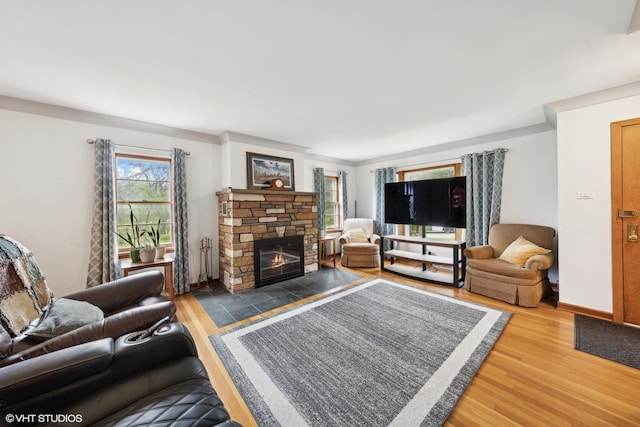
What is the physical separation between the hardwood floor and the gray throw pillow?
35.8 inches

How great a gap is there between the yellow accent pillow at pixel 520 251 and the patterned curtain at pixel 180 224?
462 centimetres

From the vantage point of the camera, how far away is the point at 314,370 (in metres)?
1.82

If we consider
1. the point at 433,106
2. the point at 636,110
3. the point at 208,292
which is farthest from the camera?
the point at 208,292

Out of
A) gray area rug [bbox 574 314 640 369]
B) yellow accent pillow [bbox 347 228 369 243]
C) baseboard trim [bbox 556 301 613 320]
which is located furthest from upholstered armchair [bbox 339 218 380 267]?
gray area rug [bbox 574 314 640 369]

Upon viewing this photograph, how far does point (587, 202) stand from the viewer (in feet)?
8.50

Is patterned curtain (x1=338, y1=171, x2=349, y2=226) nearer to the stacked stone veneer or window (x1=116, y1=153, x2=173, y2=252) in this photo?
the stacked stone veneer

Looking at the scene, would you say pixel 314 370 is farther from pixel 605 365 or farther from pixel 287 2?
pixel 287 2

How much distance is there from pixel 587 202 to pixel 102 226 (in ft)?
18.5

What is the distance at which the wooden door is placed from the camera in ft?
7.67

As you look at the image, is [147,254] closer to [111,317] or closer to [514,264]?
[111,317]

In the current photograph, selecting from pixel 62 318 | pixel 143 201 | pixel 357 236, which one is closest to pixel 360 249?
pixel 357 236

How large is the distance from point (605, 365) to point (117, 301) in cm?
390

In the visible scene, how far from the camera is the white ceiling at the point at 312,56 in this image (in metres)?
1.43

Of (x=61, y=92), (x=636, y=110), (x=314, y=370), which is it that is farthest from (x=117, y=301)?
(x=636, y=110)
